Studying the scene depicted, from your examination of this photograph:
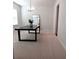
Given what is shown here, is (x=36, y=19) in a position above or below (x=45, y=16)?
below

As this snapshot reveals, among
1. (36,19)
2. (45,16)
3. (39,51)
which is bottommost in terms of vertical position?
(39,51)

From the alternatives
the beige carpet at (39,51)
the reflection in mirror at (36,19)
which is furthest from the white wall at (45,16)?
the beige carpet at (39,51)

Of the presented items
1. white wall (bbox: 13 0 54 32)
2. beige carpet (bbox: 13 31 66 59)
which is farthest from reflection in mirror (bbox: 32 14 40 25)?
beige carpet (bbox: 13 31 66 59)

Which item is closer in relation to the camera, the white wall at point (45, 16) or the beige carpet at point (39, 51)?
the beige carpet at point (39, 51)

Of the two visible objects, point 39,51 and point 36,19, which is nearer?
point 39,51

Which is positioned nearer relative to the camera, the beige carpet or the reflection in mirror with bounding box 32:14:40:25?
the beige carpet

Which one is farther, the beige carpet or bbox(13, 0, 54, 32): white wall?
bbox(13, 0, 54, 32): white wall

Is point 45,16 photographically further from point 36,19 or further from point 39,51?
point 39,51

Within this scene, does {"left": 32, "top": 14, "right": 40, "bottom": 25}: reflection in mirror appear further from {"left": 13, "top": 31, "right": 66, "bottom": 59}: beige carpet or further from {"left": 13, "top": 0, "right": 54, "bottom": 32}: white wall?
{"left": 13, "top": 31, "right": 66, "bottom": 59}: beige carpet

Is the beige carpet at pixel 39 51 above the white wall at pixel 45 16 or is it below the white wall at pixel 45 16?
below

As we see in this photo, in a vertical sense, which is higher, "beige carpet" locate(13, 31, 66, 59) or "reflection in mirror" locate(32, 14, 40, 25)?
"reflection in mirror" locate(32, 14, 40, 25)

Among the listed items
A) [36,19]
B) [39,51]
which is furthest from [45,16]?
[39,51]

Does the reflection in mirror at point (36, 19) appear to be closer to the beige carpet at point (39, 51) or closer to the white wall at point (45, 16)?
the white wall at point (45, 16)
